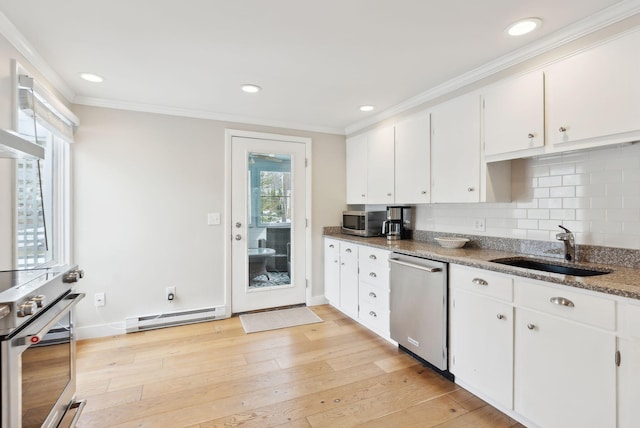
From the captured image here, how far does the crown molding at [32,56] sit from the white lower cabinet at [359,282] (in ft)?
9.58

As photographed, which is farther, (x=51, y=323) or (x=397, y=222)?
(x=397, y=222)

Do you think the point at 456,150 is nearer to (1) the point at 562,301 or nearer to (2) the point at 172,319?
(1) the point at 562,301

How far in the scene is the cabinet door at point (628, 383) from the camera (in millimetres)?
1310

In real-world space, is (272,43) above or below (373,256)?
above

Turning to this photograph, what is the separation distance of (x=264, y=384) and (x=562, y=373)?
5.88 ft

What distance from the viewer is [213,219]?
3.45m

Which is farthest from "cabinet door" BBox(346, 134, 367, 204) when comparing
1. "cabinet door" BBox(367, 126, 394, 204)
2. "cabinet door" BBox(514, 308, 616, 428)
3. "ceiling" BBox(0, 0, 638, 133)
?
"cabinet door" BBox(514, 308, 616, 428)

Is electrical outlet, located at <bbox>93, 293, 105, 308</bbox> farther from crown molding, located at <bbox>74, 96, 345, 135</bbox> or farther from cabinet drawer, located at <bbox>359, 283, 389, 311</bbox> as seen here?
cabinet drawer, located at <bbox>359, 283, 389, 311</bbox>

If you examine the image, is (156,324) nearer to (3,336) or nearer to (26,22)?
(3,336)

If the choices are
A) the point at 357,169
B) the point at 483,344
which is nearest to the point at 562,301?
the point at 483,344

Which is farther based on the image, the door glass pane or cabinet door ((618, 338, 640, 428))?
the door glass pane

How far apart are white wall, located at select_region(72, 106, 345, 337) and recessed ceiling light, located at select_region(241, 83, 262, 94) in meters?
0.85

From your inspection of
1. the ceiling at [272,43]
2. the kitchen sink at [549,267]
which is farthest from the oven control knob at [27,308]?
the kitchen sink at [549,267]

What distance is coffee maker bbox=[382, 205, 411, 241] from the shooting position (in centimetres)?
340
